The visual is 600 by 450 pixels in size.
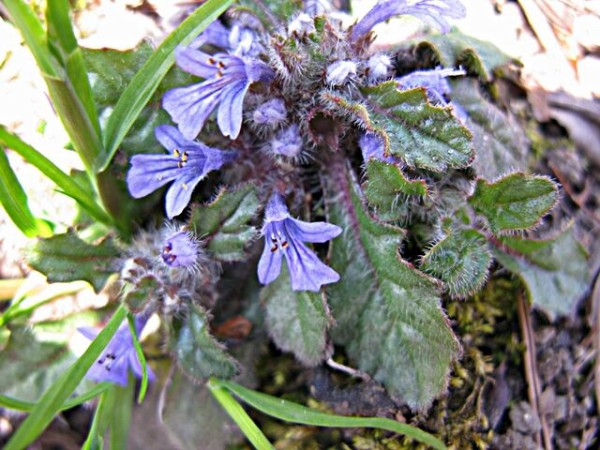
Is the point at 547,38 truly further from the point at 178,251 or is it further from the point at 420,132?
the point at 178,251

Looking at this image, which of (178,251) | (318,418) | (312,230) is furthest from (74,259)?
(318,418)

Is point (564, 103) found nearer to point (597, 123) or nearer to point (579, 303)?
point (597, 123)

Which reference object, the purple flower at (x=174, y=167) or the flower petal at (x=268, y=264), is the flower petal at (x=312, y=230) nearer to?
the flower petal at (x=268, y=264)

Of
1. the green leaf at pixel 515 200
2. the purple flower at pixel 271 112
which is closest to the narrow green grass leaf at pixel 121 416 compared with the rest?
the purple flower at pixel 271 112

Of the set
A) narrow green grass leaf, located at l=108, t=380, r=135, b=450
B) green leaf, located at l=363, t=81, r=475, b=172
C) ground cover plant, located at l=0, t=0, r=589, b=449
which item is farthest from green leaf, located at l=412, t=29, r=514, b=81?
narrow green grass leaf, located at l=108, t=380, r=135, b=450

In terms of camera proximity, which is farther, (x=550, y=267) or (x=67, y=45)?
(x=550, y=267)

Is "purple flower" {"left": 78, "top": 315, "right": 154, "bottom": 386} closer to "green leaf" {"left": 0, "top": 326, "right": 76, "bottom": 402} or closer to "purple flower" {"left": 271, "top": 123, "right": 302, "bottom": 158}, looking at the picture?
"green leaf" {"left": 0, "top": 326, "right": 76, "bottom": 402}
